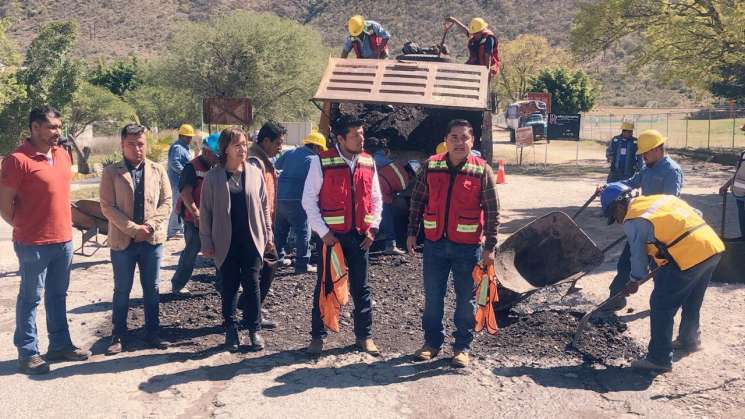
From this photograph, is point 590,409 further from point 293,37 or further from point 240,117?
point 293,37

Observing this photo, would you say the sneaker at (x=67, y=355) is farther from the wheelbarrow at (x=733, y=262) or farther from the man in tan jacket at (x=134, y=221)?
the wheelbarrow at (x=733, y=262)

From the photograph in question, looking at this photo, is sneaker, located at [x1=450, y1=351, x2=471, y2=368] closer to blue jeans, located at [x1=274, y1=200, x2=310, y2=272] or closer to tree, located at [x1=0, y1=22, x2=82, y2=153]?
blue jeans, located at [x1=274, y1=200, x2=310, y2=272]

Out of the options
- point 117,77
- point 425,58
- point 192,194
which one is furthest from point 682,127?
point 192,194

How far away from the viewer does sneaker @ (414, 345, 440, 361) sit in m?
5.20

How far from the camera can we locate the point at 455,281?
512 centimetres

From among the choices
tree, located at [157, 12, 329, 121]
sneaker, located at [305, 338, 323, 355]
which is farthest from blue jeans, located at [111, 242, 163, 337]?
tree, located at [157, 12, 329, 121]

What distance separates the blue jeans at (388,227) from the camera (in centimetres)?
859

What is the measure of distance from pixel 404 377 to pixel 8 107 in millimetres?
Result: 23988

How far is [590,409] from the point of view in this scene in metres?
4.47

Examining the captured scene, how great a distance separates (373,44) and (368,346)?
611 cm

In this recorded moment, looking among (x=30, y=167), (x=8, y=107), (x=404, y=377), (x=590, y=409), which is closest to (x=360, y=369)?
(x=404, y=377)

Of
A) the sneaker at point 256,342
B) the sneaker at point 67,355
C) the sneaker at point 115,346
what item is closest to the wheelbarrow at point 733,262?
the sneaker at point 256,342

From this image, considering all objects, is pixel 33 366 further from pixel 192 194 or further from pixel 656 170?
pixel 656 170

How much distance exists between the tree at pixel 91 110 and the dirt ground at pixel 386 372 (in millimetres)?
24657
